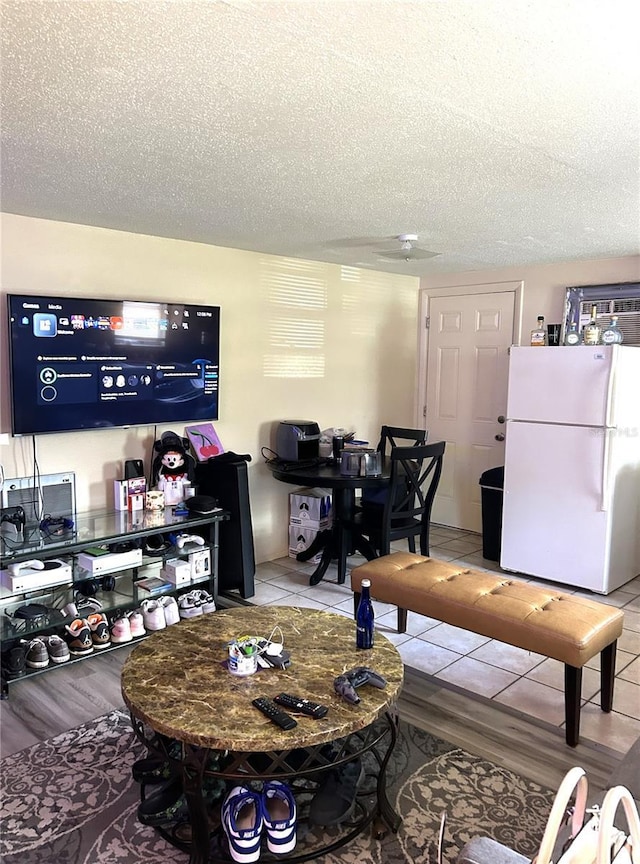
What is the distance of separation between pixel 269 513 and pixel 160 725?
2.90 metres

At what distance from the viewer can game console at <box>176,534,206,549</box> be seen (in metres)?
3.69

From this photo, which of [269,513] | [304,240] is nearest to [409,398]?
[269,513]

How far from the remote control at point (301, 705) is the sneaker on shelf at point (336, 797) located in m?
0.28

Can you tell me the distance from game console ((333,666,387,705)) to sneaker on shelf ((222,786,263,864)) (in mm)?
388

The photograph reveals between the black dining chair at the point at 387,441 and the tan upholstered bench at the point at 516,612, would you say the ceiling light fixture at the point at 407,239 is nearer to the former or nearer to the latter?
the black dining chair at the point at 387,441

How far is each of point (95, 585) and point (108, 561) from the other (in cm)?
19

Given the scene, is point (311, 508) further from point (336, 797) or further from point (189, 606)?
point (336, 797)

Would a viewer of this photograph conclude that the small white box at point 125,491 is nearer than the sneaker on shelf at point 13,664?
No

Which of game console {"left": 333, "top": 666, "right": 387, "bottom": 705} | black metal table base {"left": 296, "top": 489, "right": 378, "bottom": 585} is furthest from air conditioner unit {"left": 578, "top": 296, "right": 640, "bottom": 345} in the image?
game console {"left": 333, "top": 666, "right": 387, "bottom": 705}

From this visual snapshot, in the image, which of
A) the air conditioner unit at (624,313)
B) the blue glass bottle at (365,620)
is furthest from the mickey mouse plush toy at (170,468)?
the air conditioner unit at (624,313)

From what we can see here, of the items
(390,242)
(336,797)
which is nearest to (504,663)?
(336,797)

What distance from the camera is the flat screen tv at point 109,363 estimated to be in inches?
126

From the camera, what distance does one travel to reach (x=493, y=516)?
4734mm

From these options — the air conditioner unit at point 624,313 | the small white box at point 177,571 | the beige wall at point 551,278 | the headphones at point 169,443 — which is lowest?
the small white box at point 177,571
